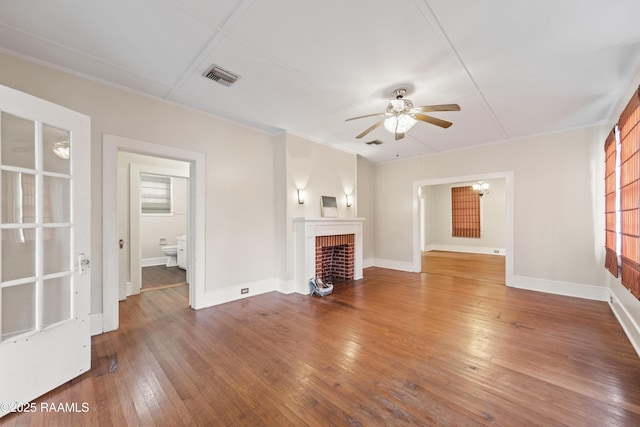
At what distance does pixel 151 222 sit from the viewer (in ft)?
23.0

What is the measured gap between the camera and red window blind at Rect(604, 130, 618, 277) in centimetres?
313

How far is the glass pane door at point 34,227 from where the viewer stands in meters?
1.75

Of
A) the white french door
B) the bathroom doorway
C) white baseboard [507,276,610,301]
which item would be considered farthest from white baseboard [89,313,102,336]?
white baseboard [507,276,610,301]

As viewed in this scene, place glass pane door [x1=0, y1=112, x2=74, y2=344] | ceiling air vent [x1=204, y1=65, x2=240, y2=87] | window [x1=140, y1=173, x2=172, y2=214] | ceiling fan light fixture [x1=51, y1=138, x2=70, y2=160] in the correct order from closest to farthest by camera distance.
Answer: glass pane door [x1=0, y1=112, x2=74, y2=344]
ceiling fan light fixture [x1=51, y1=138, x2=70, y2=160]
ceiling air vent [x1=204, y1=65, x2=240, y2=87]
window [x1=140, y1=173, x2=172, y2=214]

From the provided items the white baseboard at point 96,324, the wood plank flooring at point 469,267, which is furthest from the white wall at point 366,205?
the white baseboard at point 96,324

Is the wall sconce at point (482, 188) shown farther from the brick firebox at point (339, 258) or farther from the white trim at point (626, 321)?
the brick firebox at point (339, 258)

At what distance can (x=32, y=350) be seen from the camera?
180 centimetres

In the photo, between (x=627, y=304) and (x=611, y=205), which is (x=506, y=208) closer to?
(x=611, y=205)

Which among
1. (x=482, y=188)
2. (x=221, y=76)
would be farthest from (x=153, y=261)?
(x=482, y=188)

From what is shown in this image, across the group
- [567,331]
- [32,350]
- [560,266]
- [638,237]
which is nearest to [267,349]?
[32,350]

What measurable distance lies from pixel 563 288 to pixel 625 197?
2289 millimetres

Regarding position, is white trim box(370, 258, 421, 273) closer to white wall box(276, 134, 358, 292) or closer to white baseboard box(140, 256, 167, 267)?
white wall box(276, 134, 358, 292)

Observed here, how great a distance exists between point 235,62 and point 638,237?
13.0 feet

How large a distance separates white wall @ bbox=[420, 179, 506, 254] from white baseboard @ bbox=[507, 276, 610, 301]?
460 centimetres
